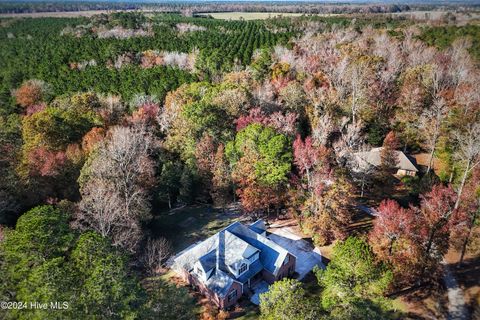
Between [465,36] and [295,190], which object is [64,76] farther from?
[465,36]

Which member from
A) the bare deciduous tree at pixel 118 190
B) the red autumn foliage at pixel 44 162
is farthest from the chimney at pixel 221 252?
the red autumn foliage at pixel 44 162

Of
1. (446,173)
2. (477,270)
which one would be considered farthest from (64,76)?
(477,270)

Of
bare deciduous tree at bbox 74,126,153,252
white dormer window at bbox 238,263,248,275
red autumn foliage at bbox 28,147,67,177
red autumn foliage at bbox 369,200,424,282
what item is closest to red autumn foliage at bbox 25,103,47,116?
red autumn foliage at bbox 28,147,67,177

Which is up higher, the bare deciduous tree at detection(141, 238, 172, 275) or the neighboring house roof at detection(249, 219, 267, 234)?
the neighboring house roof at detection(249, 219, 267, 234)

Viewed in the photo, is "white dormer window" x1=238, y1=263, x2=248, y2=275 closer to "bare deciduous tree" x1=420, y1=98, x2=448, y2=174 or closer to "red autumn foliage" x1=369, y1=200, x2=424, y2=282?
"red autumn foliage" x1=369, y1=200, x2=424, y2=282

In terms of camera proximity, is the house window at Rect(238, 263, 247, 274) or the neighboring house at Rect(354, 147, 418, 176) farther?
the neighboring house at Rect(354, 147, 418, 176)

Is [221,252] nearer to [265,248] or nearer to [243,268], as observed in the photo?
[243,268]

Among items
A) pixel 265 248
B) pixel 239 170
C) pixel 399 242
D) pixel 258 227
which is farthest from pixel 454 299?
pixel 239 170

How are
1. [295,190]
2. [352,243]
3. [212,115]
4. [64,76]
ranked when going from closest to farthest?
1. [352,243]
2. [295,190]
3. [212,115]
4. [64,76]
